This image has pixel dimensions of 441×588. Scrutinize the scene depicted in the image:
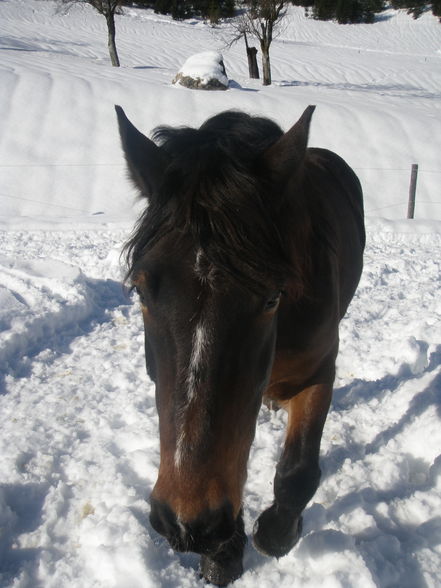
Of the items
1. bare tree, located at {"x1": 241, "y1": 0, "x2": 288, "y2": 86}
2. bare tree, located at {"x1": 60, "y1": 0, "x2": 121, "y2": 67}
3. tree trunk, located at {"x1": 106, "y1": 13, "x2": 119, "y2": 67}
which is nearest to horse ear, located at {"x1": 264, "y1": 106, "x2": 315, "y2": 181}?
bare tree, located at {"x1": 241, "y1": 0, "x2": 288, "y2": 86}

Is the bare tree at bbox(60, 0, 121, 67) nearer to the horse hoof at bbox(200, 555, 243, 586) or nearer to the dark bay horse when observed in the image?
the dark bay horse

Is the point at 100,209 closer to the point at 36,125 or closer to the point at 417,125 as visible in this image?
the point at 36,125

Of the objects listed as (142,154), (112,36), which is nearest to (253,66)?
(112,36)

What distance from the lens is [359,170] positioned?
1287 cm

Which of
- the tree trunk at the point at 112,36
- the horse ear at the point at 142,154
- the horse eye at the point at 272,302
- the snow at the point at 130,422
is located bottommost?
the snow at the point at 130,422

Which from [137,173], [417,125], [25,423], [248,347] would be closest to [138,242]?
[137,173]

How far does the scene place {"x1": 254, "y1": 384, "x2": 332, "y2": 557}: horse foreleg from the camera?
7.54 ft

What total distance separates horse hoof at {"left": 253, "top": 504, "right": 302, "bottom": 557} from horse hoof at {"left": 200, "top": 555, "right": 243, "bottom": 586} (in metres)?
0.14

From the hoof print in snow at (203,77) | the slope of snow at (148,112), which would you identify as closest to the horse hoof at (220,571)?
the slope of snow at (148,112)

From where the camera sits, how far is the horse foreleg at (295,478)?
2.30 m

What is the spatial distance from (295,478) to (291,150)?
161 centimetres

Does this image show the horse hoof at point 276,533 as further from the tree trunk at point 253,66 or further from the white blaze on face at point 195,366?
the tree trunk at point 253,66

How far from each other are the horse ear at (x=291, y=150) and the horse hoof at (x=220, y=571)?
182cm

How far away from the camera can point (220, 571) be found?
2221mm
